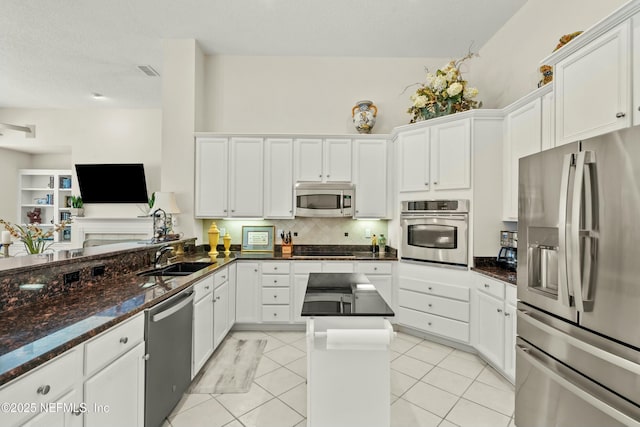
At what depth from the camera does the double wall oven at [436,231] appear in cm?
298

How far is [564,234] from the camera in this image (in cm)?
138

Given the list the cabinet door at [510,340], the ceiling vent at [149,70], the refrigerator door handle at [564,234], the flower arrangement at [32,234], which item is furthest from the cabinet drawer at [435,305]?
the ceiling vent at [149,70]

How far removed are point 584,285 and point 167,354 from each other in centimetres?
239

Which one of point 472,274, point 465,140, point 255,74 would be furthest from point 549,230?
point 255,74

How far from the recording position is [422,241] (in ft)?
10.7

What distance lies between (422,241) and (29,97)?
23.5ft

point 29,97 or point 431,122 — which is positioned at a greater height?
point 29,97

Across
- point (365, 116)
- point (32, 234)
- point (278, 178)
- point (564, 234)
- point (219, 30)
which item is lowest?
point (32, 234)

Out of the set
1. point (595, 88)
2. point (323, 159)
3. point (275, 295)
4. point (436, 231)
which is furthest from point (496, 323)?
point (323, 159)

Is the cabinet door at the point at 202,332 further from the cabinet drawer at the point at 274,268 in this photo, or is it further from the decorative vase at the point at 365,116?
the decorative vase at the point at 365,116

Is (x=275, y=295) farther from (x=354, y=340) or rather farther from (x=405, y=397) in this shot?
(x=354, y=340)

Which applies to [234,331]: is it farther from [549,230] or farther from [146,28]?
[146,28]

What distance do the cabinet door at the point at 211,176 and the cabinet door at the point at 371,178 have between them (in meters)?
1.80

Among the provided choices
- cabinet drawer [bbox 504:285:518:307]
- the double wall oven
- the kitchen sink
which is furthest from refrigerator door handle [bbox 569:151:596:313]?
the kitchen sink
